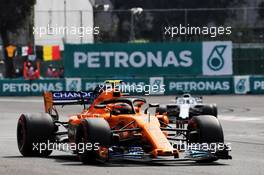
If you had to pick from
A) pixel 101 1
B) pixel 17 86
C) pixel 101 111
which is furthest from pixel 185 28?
pixel 101 111

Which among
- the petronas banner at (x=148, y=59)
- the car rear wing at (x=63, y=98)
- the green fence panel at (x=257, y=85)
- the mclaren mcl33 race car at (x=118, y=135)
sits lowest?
the green fence panel at (x=257, y=85)

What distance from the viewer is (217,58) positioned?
42.0 meters

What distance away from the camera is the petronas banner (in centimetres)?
4191

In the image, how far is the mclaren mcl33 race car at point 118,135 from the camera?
506 inches

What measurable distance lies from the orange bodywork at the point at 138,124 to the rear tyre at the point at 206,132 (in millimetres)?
481

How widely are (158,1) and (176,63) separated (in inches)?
1084

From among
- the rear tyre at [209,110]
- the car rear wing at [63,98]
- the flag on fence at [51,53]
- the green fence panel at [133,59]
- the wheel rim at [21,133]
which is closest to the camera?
the wheel rim at [21,133]

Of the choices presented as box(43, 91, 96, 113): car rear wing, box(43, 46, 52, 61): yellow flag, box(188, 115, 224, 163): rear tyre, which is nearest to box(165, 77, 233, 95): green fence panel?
box(43, 46, 52, 61): yellow flag

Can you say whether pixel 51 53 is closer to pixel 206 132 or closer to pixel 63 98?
pixel 63 98

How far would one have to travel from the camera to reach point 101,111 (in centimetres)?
1438

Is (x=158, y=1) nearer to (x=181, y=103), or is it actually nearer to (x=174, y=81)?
(x=174, y=81)

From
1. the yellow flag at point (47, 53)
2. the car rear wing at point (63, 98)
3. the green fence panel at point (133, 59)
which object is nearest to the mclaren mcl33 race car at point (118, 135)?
the car rear wing at point (63, 98)

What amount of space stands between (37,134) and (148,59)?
28040 mm

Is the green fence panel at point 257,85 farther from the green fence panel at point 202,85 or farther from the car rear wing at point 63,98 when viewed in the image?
the car rear wing at point 63,98
